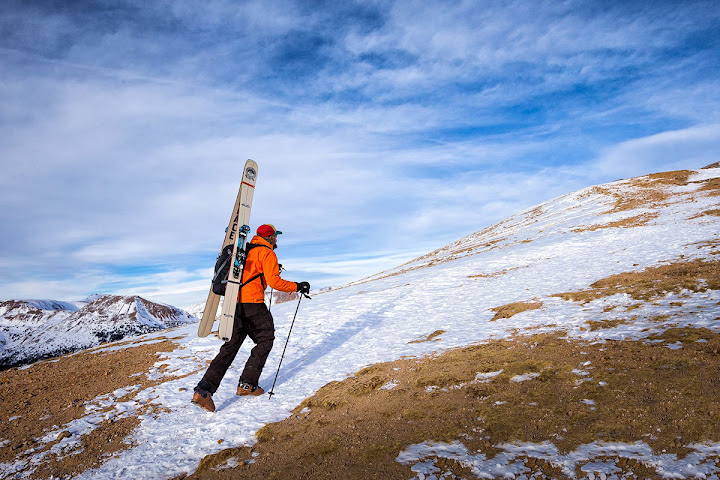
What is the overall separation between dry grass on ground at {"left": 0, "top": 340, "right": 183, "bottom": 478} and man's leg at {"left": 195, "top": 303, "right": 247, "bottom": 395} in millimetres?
1391

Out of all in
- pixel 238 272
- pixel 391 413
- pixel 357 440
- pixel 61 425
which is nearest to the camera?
pixel 357 440

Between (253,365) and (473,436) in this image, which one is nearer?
(473,436)

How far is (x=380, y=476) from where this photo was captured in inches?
177

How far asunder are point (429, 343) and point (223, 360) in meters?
5.68

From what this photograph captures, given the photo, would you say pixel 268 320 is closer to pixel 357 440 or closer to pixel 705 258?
pixel 357 440

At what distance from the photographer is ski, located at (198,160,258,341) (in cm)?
759

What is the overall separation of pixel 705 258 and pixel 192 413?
18.7m

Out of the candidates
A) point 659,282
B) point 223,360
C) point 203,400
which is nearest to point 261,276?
point 223,360

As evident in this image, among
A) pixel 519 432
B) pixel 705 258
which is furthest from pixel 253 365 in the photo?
pixel 705 258

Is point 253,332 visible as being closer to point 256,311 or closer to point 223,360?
point 256,311

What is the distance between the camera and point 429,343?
10.7m

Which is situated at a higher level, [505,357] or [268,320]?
[268,320]

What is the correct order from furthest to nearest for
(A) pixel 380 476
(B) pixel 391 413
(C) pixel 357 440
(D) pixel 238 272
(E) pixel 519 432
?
(D) pixel 238 272
(B) pixel 391 413
(C) pixel 357 440
(E) pixel 519 432
(A) pixel 380 476

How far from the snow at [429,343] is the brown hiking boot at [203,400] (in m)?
0.15
